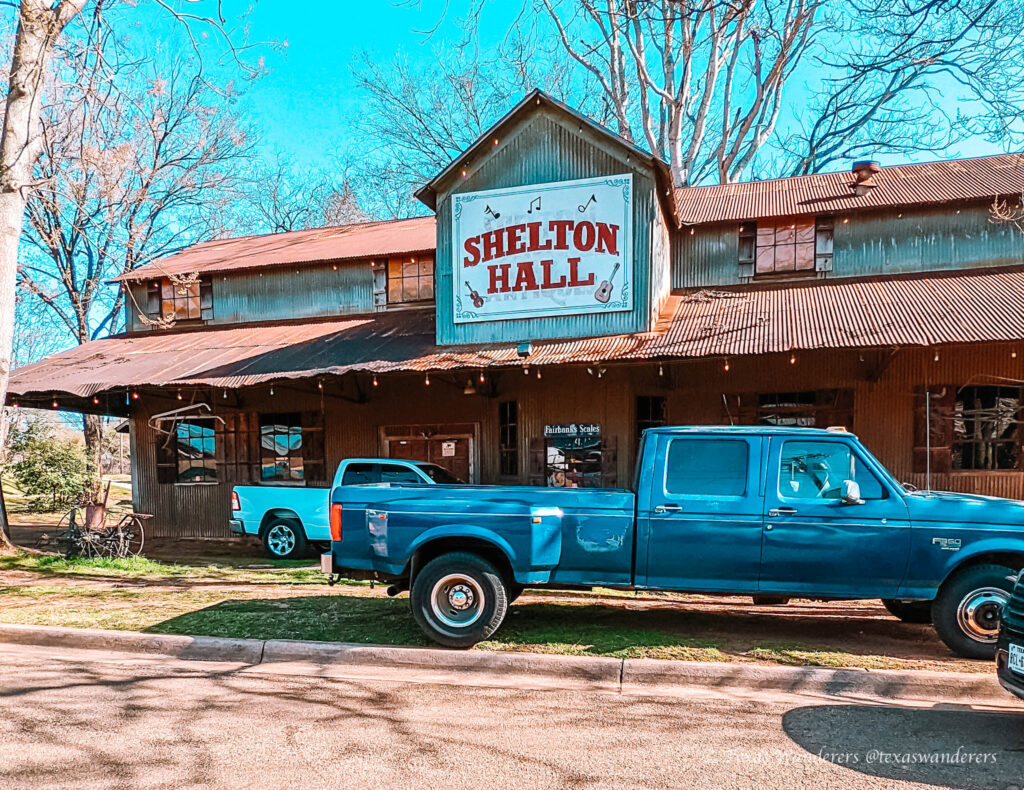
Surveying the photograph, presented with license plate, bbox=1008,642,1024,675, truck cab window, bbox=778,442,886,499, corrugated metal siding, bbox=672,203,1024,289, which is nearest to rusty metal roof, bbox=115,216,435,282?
corrugated metal siding, bbox=672,203,1024,289

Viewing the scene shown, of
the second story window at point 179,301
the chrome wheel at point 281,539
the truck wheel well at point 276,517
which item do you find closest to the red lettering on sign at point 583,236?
the truck wheel well at point 276,517

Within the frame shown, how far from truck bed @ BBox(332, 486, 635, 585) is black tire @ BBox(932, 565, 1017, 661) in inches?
104

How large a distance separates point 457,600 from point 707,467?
2.54 metres

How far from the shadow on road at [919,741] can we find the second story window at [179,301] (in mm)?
17704

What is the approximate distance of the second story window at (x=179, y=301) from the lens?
1872cm

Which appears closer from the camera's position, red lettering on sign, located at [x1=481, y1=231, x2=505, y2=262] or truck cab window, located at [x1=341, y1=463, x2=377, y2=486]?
truck cab window, located at [x1=341, y1=463, x2=377, y2=486]

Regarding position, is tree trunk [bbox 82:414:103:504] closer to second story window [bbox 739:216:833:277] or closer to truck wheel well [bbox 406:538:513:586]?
truck wheel well [bbox 406:538:513:586]

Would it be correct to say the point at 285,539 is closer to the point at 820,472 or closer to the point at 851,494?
the point at 820,472

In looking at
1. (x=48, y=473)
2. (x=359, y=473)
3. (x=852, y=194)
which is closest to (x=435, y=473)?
(x=359, y=473)

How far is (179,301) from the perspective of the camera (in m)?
18.9

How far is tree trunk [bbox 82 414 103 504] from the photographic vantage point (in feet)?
41.4

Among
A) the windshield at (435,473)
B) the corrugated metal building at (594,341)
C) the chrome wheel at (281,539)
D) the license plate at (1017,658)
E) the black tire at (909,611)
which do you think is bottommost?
the chrome wheel at (281,539)

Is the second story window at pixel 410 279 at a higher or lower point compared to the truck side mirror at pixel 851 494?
higher

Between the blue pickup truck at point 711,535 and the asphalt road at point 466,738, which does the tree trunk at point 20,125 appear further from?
the blue pickup truck at point 711,535
